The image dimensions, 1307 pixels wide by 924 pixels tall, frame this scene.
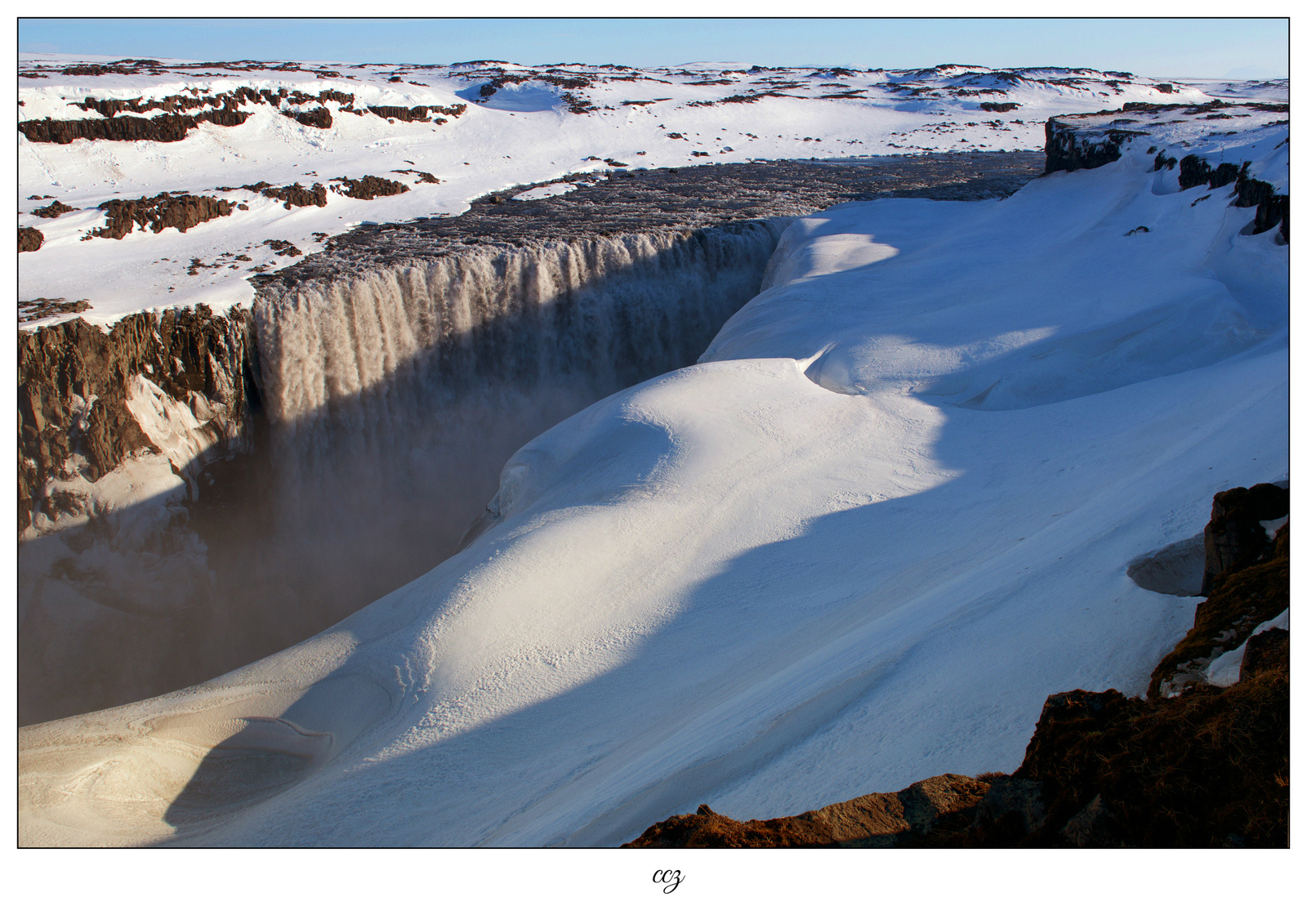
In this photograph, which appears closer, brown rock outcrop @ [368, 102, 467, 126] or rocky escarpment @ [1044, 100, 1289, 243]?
rocky escarpment @ [1044, 100, 1289, 243]

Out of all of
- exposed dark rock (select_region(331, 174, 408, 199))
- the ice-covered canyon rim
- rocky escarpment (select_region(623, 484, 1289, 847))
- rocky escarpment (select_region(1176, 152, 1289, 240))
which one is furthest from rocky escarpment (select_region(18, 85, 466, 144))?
rocky escarpment (select_region(623, 484, 1289, 847))

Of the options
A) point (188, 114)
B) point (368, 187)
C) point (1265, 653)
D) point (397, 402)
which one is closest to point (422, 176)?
point (368, 187)

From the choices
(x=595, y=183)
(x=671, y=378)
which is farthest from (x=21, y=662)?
(x=595, y=183)

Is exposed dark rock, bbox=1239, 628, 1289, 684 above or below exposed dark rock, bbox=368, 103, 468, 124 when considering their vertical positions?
below

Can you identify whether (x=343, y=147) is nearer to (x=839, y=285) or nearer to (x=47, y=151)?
(x=47, y=151)

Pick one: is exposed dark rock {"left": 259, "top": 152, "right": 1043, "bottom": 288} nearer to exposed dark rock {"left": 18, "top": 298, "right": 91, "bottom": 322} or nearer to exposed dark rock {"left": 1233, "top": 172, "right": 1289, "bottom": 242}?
exposed dark rock {"left": 18, "top": 298, "right": 91, "bottom": 322}

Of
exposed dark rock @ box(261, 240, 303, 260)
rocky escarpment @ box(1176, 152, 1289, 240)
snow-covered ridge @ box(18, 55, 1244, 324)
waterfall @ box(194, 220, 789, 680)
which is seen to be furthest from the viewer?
exposed dark rock @ box(261, 240, 303, 260)

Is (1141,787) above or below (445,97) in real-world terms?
below
